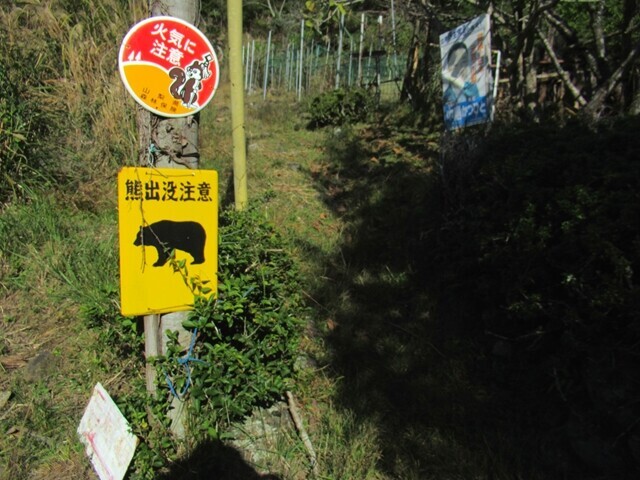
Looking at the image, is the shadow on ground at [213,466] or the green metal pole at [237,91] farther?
the green metal pole at [237,91]

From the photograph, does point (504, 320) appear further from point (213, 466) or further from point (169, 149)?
point (169, 149)

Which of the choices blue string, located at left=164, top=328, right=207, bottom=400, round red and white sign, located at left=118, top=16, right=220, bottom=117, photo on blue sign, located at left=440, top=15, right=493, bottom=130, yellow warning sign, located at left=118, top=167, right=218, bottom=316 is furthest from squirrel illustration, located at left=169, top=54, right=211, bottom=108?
photo on blue sign, located at left=440, top=15, right=493, bottom=130

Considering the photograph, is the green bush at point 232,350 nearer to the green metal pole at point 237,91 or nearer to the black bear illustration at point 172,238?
the black bear illustration at point 172,238

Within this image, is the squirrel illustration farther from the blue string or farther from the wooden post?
the blue string

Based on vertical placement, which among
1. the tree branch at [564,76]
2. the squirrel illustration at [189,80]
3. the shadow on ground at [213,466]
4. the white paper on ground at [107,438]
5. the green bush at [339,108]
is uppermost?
the tree branch at [564,76]

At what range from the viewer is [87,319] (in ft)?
9.78

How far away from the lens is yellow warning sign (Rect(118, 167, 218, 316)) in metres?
2.13

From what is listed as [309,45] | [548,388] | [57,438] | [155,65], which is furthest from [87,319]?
[309,45]

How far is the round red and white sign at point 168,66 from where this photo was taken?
2037mm

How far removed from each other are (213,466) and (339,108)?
6505 mm

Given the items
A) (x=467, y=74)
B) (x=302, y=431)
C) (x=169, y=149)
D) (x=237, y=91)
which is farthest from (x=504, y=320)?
(x=467, y=74)

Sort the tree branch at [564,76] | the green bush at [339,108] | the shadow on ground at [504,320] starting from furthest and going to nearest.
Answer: the green bush at [339,108]
the tree branch at [564,76]
the shadow on ground at [504,320]

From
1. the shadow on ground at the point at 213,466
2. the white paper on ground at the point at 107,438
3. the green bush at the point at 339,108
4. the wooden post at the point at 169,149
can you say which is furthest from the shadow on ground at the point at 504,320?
the green bush at the point at 339,108

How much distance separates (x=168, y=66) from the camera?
2.14 meters
